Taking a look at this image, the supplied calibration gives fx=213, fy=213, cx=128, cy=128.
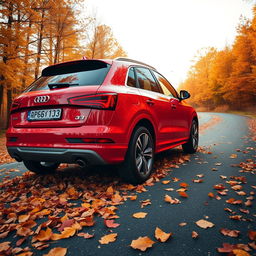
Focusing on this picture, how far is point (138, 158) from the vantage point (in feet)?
10.9

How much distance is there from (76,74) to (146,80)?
1.35m

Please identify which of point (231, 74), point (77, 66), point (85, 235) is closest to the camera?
point (85, 235)

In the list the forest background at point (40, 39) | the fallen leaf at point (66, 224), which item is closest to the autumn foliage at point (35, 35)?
the forest background at point (40, 39)

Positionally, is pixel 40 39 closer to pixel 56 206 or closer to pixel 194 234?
pixel 56 206

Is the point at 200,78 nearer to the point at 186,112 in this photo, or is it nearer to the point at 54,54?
the point at 54,54

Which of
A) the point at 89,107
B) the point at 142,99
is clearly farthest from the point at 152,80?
the point at 89,107

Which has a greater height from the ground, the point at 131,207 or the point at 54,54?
the point at 54,54

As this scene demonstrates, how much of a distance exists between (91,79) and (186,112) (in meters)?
3.17

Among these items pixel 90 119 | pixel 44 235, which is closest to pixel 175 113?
pixel 90 119

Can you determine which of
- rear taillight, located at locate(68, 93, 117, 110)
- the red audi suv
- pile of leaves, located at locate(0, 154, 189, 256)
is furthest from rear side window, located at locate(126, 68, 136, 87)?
pile of leaves, located at locate(0, 154, 189, 256)

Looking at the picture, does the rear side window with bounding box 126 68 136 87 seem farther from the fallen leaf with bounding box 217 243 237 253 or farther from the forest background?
the forest background

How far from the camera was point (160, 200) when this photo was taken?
2.73 meters

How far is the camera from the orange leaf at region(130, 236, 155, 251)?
1.75 meters

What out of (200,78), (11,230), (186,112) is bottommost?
(11,230)
